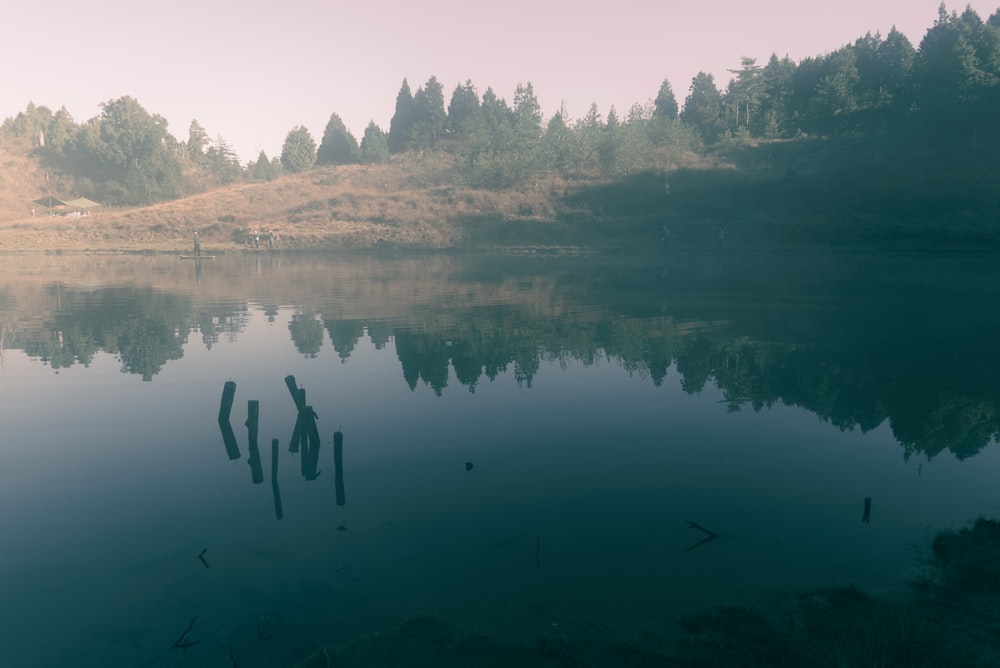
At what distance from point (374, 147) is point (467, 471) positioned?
481ft

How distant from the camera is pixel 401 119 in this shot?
525 ft

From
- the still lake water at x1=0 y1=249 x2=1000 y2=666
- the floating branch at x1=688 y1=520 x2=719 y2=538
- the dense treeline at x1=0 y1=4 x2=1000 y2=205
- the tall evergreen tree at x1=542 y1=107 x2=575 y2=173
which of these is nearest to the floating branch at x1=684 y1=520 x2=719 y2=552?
the floating branch at x1=688 y1=520 x2=719 y2=538

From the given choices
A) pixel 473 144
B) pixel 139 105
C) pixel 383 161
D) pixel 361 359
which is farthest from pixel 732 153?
pixel 139 105

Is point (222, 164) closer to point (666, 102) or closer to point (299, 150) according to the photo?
point (299, 150)

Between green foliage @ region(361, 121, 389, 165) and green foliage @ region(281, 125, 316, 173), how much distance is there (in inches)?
800

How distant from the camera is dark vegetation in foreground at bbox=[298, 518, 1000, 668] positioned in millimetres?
8164

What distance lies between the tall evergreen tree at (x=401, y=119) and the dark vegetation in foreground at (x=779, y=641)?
158000 millimetres

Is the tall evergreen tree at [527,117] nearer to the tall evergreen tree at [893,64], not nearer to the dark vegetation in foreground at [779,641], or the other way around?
the tall evergreen tree at [893,64]

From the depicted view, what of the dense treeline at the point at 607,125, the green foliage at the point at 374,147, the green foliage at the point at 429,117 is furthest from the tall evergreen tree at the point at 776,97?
the green foliage at the point at 374,147

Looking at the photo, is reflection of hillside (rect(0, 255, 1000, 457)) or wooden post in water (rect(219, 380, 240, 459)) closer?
wooden post in water (rect(219, 380, 240, 459))

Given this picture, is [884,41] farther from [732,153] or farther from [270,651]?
[270,651]

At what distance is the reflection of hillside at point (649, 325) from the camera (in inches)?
875

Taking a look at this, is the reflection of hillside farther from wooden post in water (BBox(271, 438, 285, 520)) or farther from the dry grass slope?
the dry grass slope

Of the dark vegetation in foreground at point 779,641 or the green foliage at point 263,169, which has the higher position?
the green foliage at point 263,169
